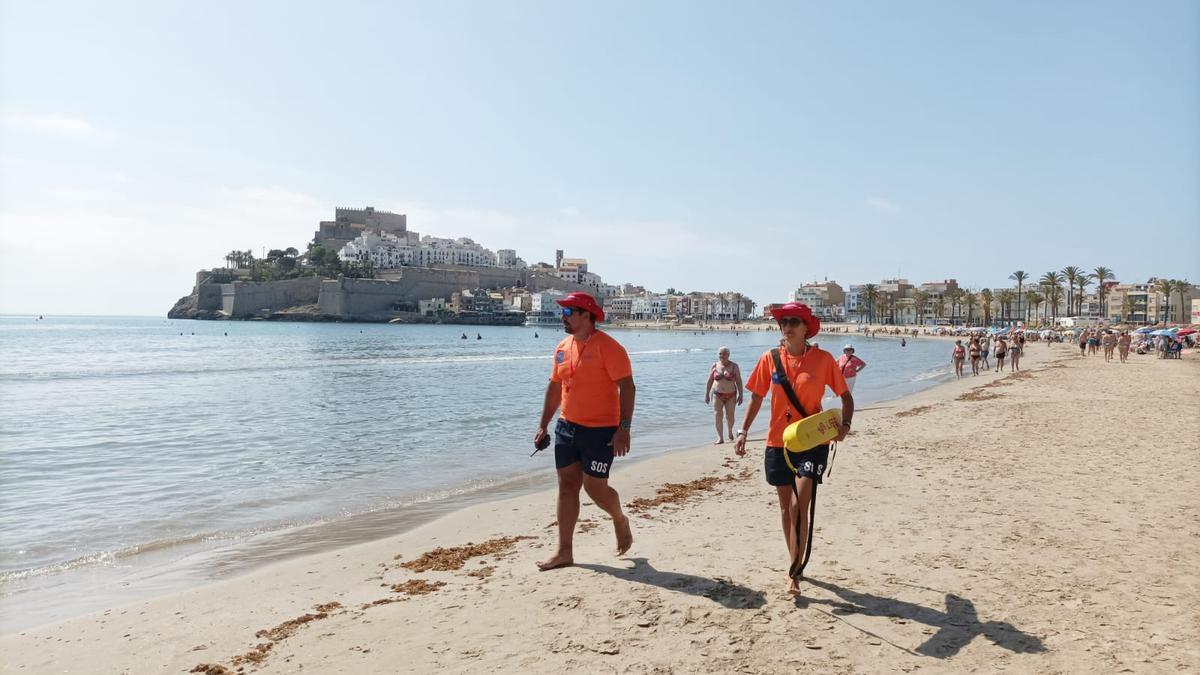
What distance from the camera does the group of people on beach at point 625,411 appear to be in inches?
166

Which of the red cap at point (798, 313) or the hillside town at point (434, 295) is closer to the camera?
the red cap at point (798, 313)

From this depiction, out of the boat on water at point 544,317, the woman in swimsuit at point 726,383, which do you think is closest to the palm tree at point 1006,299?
the boat on water at point 544,317

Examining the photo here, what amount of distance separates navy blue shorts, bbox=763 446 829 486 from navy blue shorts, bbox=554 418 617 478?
100 centimetres

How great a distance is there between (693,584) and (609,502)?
0.75m

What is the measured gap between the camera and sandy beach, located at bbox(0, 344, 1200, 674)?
3.49 meters

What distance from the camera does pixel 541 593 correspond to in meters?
4.39

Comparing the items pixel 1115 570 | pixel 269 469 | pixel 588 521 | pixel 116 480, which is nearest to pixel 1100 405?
pixel 1115 570

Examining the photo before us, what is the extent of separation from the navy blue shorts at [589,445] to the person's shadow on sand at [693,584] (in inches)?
26.9

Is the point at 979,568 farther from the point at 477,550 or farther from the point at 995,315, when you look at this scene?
the point at 995,315

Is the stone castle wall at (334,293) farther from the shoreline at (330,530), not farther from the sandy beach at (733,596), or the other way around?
the sandy beach at (733,596)

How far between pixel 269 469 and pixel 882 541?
29.9 ft

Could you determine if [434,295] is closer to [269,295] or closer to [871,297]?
[269,295]

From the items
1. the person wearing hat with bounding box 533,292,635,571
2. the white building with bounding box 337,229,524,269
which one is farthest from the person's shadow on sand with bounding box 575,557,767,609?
the white building with bounding box 337,229,524,269

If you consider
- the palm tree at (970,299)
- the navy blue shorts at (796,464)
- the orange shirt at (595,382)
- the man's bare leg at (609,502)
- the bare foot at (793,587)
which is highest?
the palm tree at (970,299)
